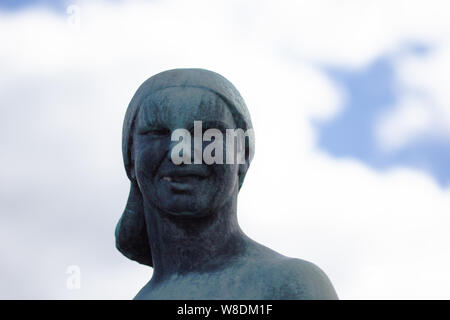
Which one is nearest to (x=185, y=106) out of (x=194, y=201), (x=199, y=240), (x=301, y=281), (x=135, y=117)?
(x=135, y=117)

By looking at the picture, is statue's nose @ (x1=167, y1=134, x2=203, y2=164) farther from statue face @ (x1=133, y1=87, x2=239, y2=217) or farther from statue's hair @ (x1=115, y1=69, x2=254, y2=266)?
statue's hair @ (x1=115, y1=69, x2=254, y2=266)

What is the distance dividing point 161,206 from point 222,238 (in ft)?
1.65

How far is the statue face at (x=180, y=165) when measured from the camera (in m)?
9.31

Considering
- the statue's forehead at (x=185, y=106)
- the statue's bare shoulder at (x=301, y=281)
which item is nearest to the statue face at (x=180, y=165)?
the statue's forehead at (x=185, y=106)

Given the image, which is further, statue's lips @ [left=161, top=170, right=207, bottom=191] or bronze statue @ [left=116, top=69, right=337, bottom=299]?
statue's lips @ [left=161, top=170, right=207, bottom=191]

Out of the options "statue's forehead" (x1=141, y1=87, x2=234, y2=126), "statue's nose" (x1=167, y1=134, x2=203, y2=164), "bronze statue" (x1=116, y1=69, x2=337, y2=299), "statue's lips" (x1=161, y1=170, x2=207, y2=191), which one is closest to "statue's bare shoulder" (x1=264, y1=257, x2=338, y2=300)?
"bronze statue" (x1=116, y1=69, x2=337, y2=299)

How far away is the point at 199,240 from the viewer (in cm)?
949

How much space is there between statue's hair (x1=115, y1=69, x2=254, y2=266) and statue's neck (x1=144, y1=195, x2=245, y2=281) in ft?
→ 1.35

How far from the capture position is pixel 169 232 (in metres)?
9.57

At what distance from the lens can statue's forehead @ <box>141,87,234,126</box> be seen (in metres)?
9.34

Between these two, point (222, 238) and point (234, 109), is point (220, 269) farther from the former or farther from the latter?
point (234, 109)

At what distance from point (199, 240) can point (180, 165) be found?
1.95 feet

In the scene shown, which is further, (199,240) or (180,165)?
(199,240)

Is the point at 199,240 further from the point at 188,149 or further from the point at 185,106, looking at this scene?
the point at 185,106
